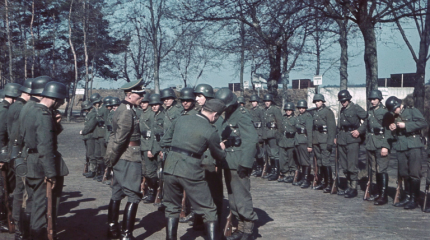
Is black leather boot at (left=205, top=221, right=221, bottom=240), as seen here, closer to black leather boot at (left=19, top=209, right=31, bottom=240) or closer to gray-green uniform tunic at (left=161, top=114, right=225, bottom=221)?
gray-green uniform tunic at (left=161, top=114, right=225, bottom=221)

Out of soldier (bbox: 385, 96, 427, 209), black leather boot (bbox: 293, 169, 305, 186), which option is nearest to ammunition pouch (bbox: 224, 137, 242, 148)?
soldier (bbox: 385, 96, 427, 209)

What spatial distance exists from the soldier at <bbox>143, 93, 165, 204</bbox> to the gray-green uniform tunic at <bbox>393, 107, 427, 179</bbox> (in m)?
4.73

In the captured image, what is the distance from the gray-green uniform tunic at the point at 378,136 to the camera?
9109 mm

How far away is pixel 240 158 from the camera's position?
Result: 20.9ft

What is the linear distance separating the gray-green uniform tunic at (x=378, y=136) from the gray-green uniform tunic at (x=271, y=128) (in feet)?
10.6

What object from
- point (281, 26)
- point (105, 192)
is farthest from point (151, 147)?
point (281, 26)

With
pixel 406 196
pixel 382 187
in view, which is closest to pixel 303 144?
pixel 382 187

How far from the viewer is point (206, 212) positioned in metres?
5.36

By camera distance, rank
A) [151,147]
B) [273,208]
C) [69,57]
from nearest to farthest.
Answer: [273,208] < [151,147] < [69,57]

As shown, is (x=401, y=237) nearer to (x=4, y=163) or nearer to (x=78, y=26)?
(x=4, y=163)

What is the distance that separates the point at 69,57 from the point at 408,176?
41188mm

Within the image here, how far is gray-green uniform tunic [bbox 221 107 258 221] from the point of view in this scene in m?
6.39

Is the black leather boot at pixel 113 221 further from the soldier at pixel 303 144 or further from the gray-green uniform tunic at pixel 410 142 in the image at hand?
the soldier at pixel 303 144

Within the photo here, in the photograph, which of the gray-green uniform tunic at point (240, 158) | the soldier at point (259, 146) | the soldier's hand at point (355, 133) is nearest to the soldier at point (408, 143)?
the soldier's hand at point (355, 133)
